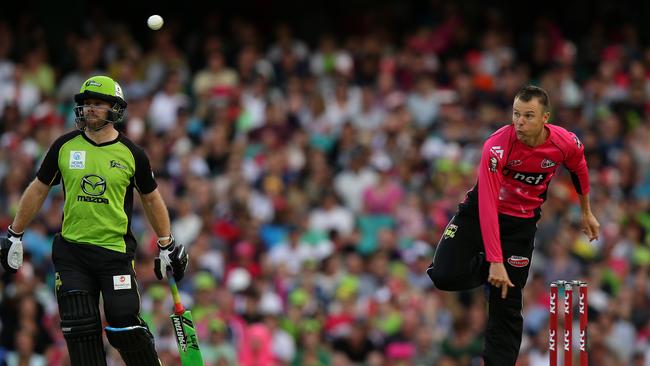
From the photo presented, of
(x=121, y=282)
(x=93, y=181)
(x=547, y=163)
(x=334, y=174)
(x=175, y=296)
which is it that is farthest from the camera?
(x=334, y=174)

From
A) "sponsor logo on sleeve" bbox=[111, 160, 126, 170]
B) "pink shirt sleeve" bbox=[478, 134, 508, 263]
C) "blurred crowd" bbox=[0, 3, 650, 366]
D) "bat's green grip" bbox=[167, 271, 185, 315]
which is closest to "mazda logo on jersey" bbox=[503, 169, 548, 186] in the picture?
"pink shirt sleeve" bbox=[478, 134, 508, 263]

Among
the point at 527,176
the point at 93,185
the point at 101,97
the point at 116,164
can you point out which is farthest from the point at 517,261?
the point at 101,97

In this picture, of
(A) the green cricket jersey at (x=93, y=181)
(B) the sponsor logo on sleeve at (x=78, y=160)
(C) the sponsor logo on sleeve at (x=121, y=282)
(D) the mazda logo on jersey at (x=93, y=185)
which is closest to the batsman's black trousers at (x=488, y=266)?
(C) the sponsor logo on sleeve at (x=121, y=282)

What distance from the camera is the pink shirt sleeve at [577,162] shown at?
9.62 meters

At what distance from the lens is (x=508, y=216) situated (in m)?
9.76

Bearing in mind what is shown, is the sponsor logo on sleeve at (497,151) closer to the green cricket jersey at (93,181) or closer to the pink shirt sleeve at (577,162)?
the pink shirt sleeve at (577,162)

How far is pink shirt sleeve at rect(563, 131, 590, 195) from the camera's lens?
31.6 ft

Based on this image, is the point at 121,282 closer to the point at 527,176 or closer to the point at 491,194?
the point at 491,194

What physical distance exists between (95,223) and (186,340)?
1311 millimetres

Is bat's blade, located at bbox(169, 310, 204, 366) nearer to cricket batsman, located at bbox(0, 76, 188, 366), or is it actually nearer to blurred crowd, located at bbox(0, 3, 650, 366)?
cricket batsman, located at bbox(0, 76, 188, 366)

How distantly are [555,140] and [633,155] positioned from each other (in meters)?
8.29

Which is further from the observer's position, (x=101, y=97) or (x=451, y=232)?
(x=451, y=232)

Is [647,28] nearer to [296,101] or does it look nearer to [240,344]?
[296,101]

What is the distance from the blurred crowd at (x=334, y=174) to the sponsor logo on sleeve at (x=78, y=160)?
4899 mm
